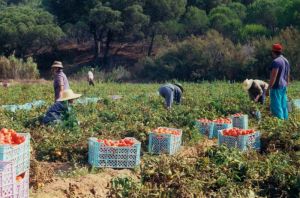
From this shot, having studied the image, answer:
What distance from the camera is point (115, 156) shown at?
7102mm

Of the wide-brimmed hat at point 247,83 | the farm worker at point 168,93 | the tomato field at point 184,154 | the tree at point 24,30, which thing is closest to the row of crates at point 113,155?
the tomato field at point 184,154

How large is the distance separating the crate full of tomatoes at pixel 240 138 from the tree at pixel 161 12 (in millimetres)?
32577

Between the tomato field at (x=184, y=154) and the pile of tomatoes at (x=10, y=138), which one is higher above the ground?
the pile of tomatoes at (x=10, y=138)

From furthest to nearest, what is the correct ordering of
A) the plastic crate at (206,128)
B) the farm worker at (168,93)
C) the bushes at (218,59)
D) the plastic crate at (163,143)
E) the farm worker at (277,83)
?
the bushes at (218,59)
the farm worker at (168,93)
the farm worker at (277,83)
the plastic crate at (206,128)
the plastic crate at (163,143)

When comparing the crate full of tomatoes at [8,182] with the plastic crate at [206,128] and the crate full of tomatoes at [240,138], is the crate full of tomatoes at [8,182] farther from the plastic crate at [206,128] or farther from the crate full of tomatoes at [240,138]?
the plastic crate at [206,128]

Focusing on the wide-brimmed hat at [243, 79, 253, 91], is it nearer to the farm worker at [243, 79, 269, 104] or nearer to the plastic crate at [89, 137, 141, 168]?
the farm worker at [243, 79, 269, 104]

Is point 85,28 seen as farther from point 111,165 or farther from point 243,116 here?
point 111,165

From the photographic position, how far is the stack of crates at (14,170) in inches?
173

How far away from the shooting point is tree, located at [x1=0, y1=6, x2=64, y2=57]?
38688 millimetres

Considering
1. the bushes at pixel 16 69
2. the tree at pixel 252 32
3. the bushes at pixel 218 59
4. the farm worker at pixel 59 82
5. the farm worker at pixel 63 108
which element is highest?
the farm worker at pixel 59 82

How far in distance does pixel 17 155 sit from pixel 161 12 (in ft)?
119

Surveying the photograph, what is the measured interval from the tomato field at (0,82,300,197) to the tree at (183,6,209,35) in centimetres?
2730

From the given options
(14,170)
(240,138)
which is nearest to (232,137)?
(240,138)

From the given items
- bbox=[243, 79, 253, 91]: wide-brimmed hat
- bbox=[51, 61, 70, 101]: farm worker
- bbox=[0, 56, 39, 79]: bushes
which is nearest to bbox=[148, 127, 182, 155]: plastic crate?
bbox=[51, 61, 70, 101]: farm worker
